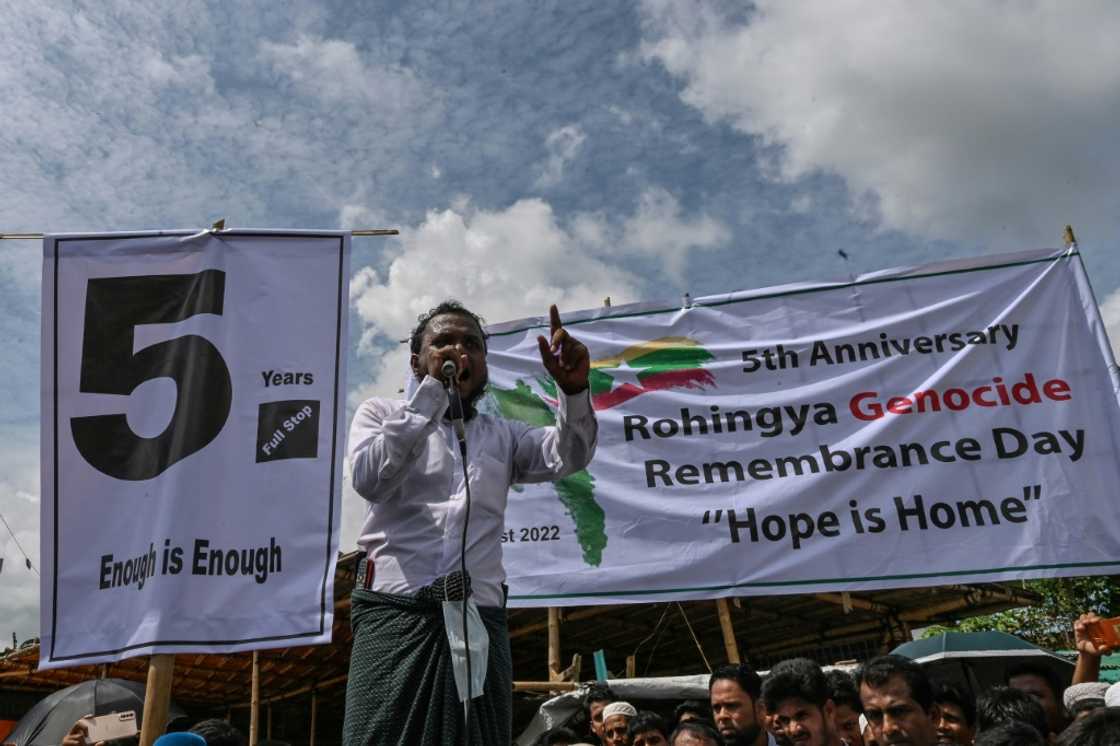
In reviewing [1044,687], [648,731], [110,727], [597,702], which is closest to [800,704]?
[648,731]

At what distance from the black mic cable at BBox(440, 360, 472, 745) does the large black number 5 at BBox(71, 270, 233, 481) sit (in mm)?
1180

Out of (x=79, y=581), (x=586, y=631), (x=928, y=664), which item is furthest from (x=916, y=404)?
(x=586, y=631)

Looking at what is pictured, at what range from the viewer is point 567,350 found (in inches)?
75.5

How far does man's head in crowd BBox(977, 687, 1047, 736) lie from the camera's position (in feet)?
11.3

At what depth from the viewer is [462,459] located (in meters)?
1.93

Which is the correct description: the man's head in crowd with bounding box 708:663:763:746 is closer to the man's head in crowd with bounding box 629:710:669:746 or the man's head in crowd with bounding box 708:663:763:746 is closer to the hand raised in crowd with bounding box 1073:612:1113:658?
the man's head in crowd with bounding box 629:710:669:746

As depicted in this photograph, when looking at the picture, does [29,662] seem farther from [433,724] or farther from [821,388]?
[433,724]

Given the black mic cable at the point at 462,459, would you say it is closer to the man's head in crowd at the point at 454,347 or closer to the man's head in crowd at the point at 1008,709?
the man's head in crowd at the point at 454,347

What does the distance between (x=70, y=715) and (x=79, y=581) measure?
258 inches

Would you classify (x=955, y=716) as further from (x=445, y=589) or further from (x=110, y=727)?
(x=110, y=727)

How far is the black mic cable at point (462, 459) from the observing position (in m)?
1.69

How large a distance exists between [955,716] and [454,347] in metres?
2.93

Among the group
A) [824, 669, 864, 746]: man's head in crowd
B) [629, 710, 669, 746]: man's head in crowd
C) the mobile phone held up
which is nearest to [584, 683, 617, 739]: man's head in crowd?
[629, 710, 669, 746]: man's head in crowd

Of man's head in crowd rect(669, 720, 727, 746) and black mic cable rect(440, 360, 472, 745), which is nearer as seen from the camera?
black mic cable rect(440, 360, 472, 745)
